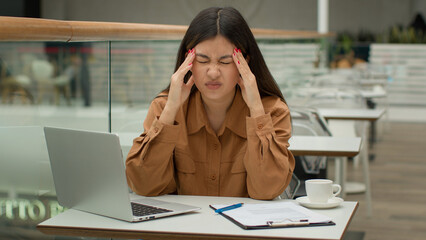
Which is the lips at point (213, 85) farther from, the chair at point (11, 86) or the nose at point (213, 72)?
the chair at point (11, 86)

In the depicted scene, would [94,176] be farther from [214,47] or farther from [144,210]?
[214,47]

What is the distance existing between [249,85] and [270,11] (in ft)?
53.9

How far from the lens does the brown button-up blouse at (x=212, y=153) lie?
206cm

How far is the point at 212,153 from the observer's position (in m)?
2.20

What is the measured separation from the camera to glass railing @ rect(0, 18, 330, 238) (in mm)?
1770

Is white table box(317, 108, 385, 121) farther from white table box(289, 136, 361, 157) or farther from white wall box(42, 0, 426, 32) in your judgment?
white wall box(42, 0, 426, 32)

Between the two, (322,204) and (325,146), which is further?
(325,146)

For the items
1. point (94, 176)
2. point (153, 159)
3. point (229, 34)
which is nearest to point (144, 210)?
point (94, 176)

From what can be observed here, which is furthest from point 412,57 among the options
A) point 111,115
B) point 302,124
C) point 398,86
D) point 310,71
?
point 111,115

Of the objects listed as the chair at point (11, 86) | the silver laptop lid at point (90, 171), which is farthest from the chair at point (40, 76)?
the silver laptop lid at point (90, 171)

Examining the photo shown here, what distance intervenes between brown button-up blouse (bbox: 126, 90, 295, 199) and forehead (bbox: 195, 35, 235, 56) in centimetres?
20

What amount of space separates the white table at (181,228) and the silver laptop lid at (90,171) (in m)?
0.04

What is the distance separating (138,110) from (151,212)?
5.75 feet

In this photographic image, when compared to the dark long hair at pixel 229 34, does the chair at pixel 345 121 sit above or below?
below
